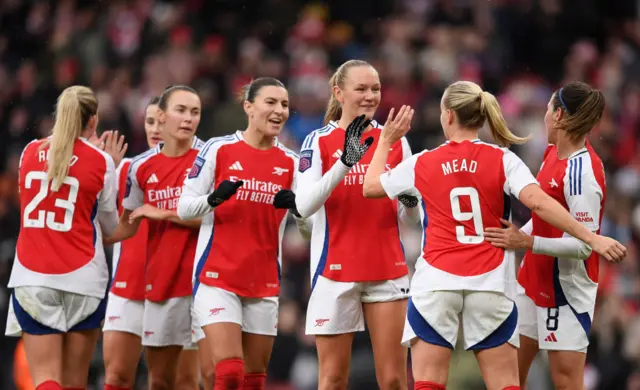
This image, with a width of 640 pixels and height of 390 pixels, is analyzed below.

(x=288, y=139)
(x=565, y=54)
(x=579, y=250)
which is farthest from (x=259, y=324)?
(x=565, y=54)

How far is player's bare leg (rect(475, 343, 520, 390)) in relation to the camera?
24.9 feet

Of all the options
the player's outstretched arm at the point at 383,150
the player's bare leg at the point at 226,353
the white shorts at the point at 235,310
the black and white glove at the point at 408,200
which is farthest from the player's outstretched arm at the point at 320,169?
the player's bare leg at the point at 226,353

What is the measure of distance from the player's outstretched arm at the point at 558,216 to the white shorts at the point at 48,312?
3.45m

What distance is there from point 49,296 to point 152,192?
129 cm

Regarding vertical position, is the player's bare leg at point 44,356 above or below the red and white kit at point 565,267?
below

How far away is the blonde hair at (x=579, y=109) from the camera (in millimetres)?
8352

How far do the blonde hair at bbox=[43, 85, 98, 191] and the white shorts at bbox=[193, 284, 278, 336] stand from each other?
4.44 ft

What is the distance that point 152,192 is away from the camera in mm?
9672

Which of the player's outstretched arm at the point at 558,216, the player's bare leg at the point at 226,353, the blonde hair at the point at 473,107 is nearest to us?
the player's outstretched arm at the point at 558,216

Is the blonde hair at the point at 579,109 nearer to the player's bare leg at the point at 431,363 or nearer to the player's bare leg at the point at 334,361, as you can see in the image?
the player's bare leg at the point at 431,363

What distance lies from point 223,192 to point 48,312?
1590 mm

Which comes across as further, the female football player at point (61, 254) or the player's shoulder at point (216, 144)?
the player's shoulder at point (216, 144)

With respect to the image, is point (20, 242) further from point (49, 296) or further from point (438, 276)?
point (438, 276)

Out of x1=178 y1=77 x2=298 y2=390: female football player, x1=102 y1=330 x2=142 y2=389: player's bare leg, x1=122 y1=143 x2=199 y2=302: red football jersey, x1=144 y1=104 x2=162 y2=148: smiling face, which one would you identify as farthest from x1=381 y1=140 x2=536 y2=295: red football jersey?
x1=144 y1=104 x2=162 y2=148: smiling face
